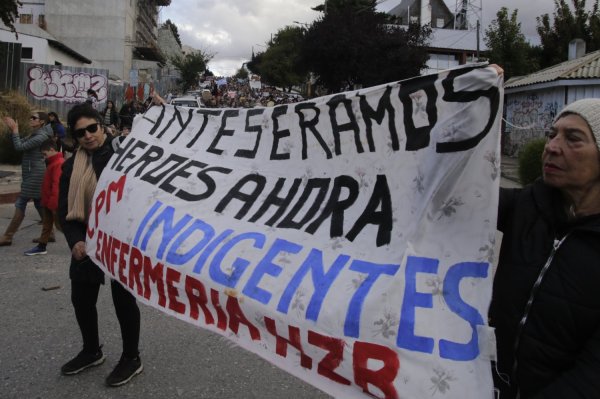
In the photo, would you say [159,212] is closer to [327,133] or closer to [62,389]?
[327,133]

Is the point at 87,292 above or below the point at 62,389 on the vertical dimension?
above

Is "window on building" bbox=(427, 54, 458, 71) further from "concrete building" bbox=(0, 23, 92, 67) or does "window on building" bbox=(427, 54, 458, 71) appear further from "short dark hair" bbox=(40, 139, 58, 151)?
"short dark hair" bbox=(40, 139, 58, 151)

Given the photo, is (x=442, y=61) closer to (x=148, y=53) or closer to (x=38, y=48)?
(x=148, y=53)

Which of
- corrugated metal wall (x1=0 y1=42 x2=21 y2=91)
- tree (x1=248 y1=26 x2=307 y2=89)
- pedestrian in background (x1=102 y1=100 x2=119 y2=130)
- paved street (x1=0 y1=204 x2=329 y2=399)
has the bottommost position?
paved street (x1=0 y1=204 x2=329 y2=399)

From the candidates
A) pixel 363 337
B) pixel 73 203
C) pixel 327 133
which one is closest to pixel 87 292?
pixel 73 203

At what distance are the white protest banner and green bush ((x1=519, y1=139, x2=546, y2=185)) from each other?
11.1 metres

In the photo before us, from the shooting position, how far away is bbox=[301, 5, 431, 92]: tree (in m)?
32.3

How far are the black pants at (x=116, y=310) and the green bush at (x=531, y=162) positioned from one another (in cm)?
1098

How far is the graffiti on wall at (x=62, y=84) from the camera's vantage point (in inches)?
872

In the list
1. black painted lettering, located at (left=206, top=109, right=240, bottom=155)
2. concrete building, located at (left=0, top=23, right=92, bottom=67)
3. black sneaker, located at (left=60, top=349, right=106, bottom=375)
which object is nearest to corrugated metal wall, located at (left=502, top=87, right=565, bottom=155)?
black painted lettering, located at (left=206, top=109, right=240, bottom=155)

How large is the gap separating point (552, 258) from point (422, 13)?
68.9 metres

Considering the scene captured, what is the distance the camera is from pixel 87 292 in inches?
135

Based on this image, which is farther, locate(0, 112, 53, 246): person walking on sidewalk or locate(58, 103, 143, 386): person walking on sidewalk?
locate(0, 112, 53, 246): person walking on sidewalk

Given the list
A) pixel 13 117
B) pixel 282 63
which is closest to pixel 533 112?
Result: pixel 13 117
